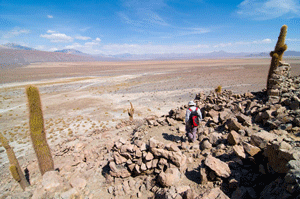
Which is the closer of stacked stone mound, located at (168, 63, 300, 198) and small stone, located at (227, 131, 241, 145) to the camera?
stacked stone mound, located at (168, 63, 300, 198)

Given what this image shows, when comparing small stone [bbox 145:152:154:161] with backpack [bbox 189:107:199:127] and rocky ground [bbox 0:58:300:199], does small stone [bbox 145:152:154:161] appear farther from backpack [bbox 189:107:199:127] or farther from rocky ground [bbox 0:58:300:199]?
backpack [bbox 189:107:199:127]

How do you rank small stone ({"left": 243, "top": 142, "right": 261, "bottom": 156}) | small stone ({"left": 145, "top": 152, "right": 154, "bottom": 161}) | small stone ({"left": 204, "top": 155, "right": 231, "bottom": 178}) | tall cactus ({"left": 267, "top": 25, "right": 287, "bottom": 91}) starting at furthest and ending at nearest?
tall cactus ({"left": 267, "top": 25, "right": 287, "bottom": 91})
small stone ({"left": 145, "top": 152, "right": 154, "bottom": 161})
small stone ({"left": 243, "top": 142, "right": 261, "bottom": 156})
small stone ({"left": 204, "top": 155, "right": 231, "bottom": 178})

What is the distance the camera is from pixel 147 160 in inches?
224

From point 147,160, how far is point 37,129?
5.35 meters

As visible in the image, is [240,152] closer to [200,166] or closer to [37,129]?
[200,166]

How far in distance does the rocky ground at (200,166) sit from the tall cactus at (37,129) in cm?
81

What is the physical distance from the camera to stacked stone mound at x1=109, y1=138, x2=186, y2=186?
5344 mm

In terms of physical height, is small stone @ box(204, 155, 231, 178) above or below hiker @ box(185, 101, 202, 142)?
below

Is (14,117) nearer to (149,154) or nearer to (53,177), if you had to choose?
(53,177)

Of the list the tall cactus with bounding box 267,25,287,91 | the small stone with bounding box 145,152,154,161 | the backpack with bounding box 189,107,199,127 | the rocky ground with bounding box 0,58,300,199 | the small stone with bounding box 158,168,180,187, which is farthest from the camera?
the tall cactus with bounding box 267,25,287,91

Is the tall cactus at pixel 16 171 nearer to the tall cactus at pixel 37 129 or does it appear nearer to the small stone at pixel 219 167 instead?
the tall cactus at pixel 37 129

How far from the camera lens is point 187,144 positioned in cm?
668

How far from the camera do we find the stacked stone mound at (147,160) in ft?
17.5

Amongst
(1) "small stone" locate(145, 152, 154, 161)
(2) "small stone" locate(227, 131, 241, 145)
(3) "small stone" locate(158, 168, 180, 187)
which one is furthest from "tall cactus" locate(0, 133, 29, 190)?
(2) "small stone" locate(227, 131, 241, 145)
